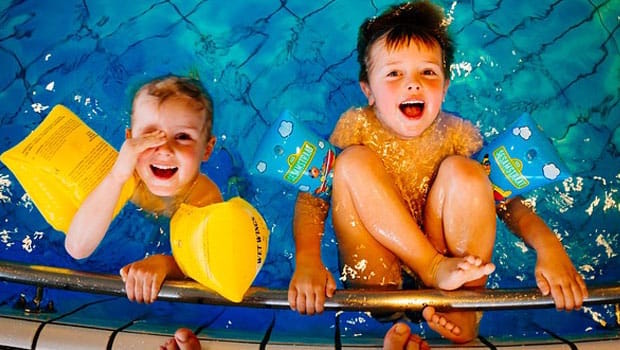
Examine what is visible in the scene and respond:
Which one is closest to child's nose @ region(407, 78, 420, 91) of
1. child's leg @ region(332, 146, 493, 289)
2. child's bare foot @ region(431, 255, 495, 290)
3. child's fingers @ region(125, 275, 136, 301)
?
child's leg @ region(332, 146, 493, 289)

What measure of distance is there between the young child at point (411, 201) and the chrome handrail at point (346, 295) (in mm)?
50

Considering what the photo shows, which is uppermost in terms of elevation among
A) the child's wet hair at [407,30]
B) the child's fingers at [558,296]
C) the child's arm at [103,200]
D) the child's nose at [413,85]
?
the child's wet hair at [407,30]

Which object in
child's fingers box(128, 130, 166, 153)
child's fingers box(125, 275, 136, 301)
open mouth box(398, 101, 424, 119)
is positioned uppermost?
open mouth box(398, 101, 424, 119)

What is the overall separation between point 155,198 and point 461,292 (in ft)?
4.85

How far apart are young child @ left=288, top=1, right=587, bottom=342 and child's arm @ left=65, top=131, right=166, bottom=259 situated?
72 cm

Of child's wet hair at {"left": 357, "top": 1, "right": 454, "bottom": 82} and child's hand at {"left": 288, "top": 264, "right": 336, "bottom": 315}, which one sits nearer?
child's hand at {"left": 288, "top": 264, "right": 336, "bottom": 315}

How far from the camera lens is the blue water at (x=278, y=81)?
3186 mm

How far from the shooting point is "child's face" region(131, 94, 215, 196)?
8.62ft

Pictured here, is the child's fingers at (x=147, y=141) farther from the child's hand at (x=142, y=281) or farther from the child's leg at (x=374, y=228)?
the child's leg at (x=374, y=228)

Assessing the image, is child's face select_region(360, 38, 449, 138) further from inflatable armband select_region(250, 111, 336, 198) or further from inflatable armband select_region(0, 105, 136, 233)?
inflatable armband select_region(0, 105, 136, 233)

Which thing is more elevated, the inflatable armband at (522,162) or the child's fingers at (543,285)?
the inflatable armband at (522,162)

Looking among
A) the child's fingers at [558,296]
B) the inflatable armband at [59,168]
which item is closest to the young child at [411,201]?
the child's fingers at [558,296]

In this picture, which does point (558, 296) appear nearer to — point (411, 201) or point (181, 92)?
point (411, 201)

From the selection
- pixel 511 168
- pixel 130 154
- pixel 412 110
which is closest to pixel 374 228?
pixel 412 110
